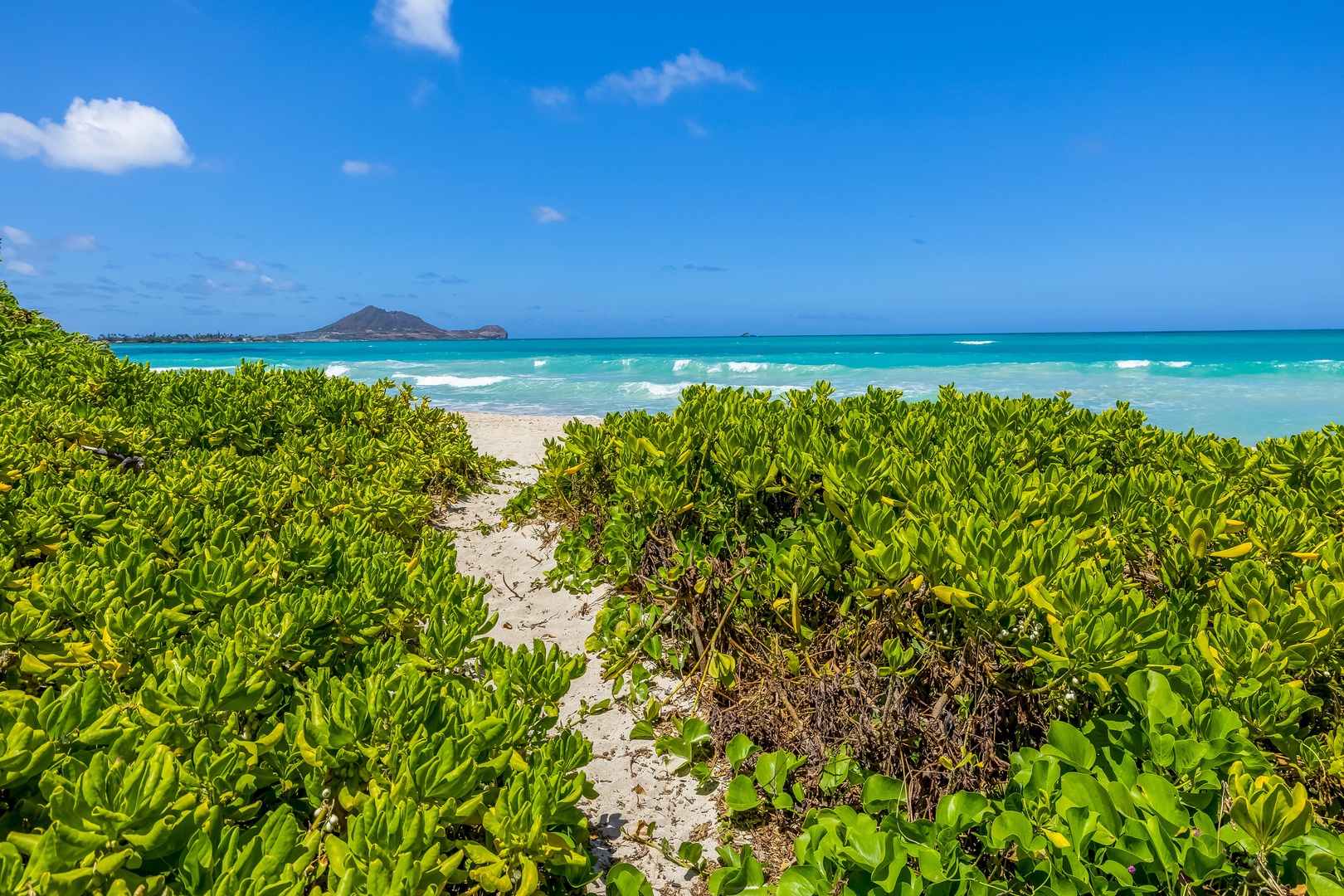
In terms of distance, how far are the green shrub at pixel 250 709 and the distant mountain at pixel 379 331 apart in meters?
85.1

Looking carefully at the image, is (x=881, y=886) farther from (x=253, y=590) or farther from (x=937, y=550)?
(x=253, y=590)

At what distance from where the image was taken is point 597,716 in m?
2.71

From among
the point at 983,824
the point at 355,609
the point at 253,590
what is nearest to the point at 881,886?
the point at 983,824

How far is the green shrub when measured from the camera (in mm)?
942

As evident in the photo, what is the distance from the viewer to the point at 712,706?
2582 mm

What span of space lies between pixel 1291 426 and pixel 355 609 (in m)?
17.8

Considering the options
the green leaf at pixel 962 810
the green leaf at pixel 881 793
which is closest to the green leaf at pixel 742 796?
the green leaf at pixel 881 793

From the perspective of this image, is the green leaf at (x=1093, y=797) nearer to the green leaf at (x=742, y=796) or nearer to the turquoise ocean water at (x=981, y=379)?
the green leaf at (x=742, y=796)

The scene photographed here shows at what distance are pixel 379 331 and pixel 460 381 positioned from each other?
2622 inches

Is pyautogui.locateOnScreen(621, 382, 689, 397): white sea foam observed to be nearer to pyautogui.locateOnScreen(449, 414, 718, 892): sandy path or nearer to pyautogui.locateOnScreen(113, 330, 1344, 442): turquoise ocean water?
pyautogui.locateOnScreen(113, 330, 1344, 442): turquoise ocean water

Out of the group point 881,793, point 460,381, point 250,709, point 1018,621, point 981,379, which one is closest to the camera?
point 250,709

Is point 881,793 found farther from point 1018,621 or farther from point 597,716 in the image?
point 597,716

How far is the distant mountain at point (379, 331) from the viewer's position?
8194 centimetres

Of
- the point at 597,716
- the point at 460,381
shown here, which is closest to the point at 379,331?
the point at 460,381
